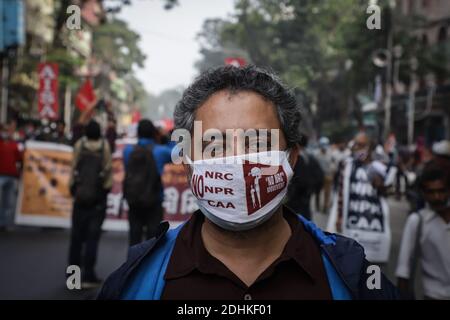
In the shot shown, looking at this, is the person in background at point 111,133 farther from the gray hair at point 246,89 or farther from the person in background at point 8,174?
Result: the gray hair at point 246,89

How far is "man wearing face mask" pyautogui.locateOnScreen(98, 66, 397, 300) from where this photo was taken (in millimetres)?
2023

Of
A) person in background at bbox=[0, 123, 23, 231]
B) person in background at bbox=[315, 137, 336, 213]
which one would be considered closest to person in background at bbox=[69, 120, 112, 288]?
person in background at bbox=[0, 123, 23, 231]

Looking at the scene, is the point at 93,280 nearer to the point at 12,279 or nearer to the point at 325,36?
the point at 12,279

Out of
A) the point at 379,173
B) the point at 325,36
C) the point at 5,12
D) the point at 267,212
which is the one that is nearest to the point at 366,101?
the point at 325,36

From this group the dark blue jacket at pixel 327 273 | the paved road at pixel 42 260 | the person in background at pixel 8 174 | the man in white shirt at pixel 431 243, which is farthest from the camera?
the person in background at pixel 8 174

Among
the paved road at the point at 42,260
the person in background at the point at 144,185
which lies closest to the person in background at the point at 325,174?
the paved road at the point at 42,260

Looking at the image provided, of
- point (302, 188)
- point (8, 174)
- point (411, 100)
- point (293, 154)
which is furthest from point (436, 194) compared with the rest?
point (411, 100)

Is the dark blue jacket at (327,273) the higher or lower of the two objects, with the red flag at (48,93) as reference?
lower

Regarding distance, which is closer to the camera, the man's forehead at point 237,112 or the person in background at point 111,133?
the man's forehead at point 237,112

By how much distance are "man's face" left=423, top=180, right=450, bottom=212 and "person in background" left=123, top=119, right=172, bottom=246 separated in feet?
10.2

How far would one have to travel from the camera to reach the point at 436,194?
4250 millimetres

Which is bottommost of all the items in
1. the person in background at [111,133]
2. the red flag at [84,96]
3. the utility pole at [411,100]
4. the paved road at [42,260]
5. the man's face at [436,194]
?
the paved road at [42,260]

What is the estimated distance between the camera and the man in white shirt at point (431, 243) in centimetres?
399
